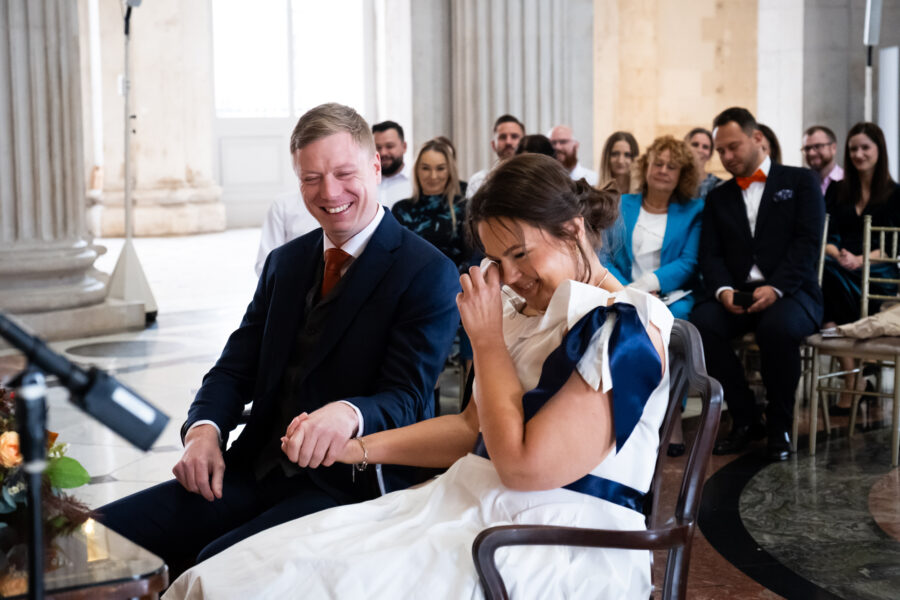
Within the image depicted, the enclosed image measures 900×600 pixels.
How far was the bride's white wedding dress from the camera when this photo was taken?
1813mm

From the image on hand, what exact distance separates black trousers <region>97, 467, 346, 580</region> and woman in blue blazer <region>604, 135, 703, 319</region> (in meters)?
3.49

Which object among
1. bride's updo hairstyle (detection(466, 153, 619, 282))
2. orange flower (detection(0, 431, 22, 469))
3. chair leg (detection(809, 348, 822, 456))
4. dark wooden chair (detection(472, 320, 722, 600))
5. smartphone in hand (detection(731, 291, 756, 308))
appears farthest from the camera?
smartphone in hand (detection(731, 291, 756, 308))

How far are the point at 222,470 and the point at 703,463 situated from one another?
1.05 m

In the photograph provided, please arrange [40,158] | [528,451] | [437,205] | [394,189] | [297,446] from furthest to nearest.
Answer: [40,158], [394,189], [437,205], [297,446], [528,451]

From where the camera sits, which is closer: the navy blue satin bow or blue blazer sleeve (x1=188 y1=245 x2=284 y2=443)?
the navy blue satin bow

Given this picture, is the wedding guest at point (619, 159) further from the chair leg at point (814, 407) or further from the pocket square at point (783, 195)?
the chair leg at point (814, 407)

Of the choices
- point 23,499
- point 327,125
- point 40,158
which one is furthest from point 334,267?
point 40,158

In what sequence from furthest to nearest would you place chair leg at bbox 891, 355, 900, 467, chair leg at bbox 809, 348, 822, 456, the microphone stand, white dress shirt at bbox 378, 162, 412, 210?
white dress shirt at bbox 378, 162, 412, 210
chair leg at bbox 809, 348, 822, 456
chair leg at bbox 891, 355, 900, 467
the microphone stand

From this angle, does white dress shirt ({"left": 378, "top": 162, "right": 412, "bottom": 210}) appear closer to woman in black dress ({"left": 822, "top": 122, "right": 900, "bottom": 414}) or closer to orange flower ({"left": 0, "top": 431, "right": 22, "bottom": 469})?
woman in black dress ({"left": 822, "top": 122, "right": 900, "bottom": 414})

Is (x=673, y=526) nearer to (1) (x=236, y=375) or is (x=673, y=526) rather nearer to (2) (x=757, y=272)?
(1) (x=236, y=375)

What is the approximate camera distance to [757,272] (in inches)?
221

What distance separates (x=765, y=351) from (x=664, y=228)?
923 millimetres

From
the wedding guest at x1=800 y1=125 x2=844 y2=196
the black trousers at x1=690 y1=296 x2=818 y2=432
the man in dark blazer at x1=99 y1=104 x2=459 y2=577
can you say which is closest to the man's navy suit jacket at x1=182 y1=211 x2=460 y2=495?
the man in dark blazer at x1=99 y1=104 x2=459 y2=577

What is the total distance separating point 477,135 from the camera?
30.5 ft
